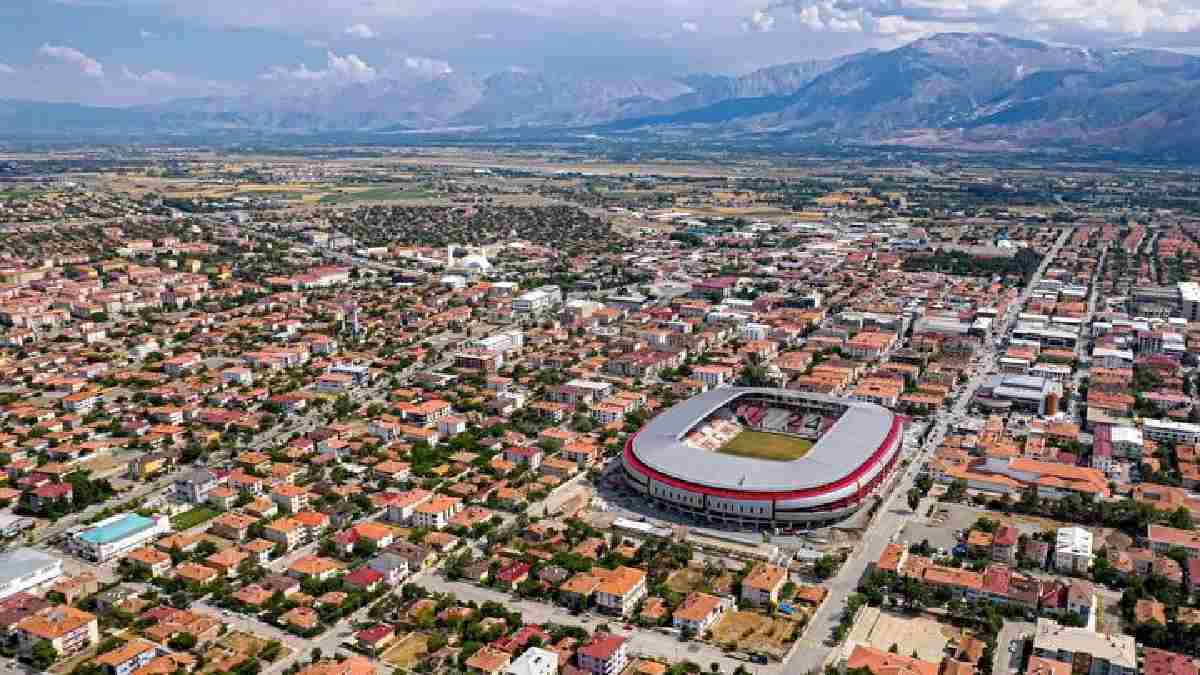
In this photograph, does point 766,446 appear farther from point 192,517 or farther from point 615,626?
point 192,517

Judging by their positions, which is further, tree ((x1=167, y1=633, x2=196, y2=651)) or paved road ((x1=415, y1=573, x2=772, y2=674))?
tree ((x1=167, y1=633, x2=196, y2=651))

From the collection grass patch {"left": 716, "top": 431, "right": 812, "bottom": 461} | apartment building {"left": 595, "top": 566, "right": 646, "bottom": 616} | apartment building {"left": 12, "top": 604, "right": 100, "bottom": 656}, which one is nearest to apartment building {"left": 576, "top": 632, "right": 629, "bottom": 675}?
apartment building {"left": 595, "top": 566, "right": 646, "bottom": 616}

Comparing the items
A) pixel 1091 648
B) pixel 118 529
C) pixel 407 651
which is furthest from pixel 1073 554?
pixel 118 529

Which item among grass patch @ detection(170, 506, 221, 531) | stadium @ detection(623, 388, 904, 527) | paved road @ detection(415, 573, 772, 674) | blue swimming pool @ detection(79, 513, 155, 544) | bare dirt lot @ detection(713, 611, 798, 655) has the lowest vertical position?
grass patch @ detection(170, 506, 221, 531)

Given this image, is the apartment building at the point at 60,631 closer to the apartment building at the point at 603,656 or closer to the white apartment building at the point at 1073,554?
the apartment building at the point at 603,656

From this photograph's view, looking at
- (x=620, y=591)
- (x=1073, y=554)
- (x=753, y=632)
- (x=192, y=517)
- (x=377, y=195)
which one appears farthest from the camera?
Answer: (x=377, y=195)

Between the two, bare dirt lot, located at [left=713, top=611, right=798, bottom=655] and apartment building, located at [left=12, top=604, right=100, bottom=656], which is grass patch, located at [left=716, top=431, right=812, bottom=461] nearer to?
bare dirt lot, located at [left=713, top=611, right=798, bottom=655]

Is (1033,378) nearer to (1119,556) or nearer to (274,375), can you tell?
(1119,556)
